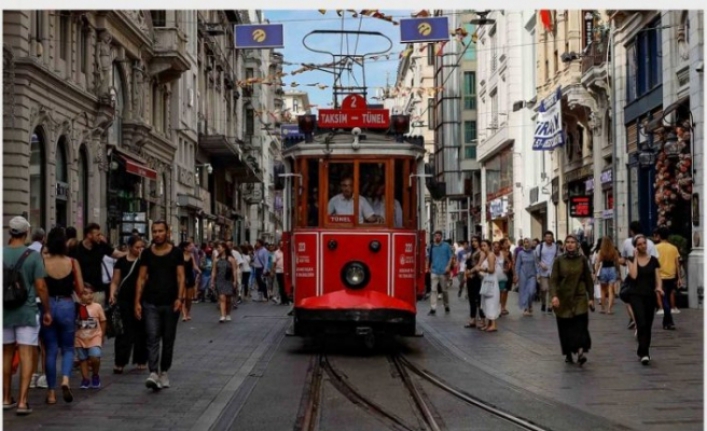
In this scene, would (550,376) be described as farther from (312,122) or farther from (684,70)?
(684,70)

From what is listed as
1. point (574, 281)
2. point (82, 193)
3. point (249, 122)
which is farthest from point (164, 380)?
point (249, 122)

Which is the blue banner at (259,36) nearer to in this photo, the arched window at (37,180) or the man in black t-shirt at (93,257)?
the arched window at (37,180)

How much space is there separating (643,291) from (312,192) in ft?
15.0

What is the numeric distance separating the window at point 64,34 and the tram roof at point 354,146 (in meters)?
15.2

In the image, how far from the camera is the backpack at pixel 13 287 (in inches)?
379

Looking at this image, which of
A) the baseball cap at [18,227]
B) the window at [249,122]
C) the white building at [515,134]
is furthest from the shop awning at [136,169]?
the window at [249,122]

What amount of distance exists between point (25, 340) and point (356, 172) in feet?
20.9

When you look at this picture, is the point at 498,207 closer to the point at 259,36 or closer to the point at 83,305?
the point at 259,36

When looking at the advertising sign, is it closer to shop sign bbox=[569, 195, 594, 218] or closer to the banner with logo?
the banner with logo

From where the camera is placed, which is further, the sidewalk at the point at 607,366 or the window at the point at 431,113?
the window at the point at 431,113

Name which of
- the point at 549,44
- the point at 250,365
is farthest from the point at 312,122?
the point at 549,44

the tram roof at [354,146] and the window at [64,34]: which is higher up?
the window at [64,34]

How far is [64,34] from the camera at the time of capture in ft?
96.0

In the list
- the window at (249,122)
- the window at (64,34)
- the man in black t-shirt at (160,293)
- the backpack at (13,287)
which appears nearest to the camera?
the backpack at (13,287)
